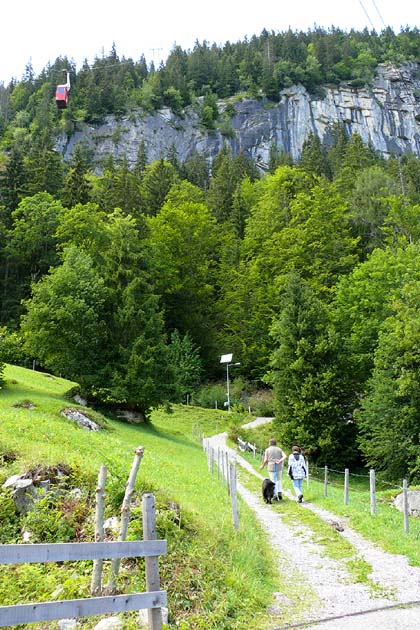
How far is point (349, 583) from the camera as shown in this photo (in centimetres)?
834

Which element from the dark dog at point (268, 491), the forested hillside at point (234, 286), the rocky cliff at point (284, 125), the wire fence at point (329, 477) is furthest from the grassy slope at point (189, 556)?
the rocky cliff at point (284, 125)

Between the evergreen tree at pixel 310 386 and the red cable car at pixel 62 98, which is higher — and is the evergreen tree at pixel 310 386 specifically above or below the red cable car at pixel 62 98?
below

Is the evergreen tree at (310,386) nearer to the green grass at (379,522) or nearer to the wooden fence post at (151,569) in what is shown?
the green grass at (379,522)

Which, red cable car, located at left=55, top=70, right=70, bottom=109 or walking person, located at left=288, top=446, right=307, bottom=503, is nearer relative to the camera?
walking person, located at left=288, top=446, right=307, bottom=503

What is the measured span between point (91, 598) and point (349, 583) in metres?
5.24

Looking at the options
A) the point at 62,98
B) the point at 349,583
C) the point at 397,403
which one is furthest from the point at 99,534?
the point at 397,403

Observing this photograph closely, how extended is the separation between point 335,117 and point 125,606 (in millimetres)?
153165

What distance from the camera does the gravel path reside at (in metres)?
6.77

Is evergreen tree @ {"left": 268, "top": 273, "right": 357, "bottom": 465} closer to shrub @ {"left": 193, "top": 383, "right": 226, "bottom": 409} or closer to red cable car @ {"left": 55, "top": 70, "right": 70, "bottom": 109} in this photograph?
shrub @ {"left": 193, "top": 383, "right": 226, "bottom": 409}

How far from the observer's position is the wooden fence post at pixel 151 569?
5.25 m

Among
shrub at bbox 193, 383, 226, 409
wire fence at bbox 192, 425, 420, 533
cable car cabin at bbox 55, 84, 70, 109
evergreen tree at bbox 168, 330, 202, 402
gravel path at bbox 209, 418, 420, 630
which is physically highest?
cable car cabin at bbox 55, 84, 70, 109

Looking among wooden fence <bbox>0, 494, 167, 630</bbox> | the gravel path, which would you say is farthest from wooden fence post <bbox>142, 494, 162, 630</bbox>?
the gravel path

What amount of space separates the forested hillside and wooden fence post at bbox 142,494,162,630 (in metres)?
25.1

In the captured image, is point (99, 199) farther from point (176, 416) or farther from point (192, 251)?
point (176, 416)
